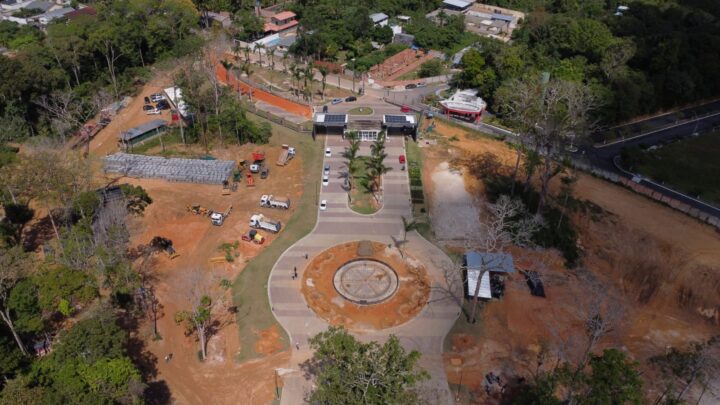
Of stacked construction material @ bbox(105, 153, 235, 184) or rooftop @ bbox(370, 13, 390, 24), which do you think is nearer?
stacked construction material @ bbox(105, 153, 235, 184)

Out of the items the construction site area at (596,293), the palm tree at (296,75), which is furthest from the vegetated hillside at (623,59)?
the palm tree at (296,75)

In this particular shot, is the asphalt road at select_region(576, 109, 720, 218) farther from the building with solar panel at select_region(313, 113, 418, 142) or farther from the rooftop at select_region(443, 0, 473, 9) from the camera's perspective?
the rooftop at select_region(443, 0, 473, 9)

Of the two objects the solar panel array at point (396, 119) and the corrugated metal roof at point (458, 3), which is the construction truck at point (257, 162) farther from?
the corrugated metal roof at point (458, 3)

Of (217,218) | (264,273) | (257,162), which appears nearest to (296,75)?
(257,162)

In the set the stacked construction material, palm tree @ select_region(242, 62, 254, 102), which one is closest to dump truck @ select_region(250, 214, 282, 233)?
the stacked construction material

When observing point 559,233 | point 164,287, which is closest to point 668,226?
point 559,233
